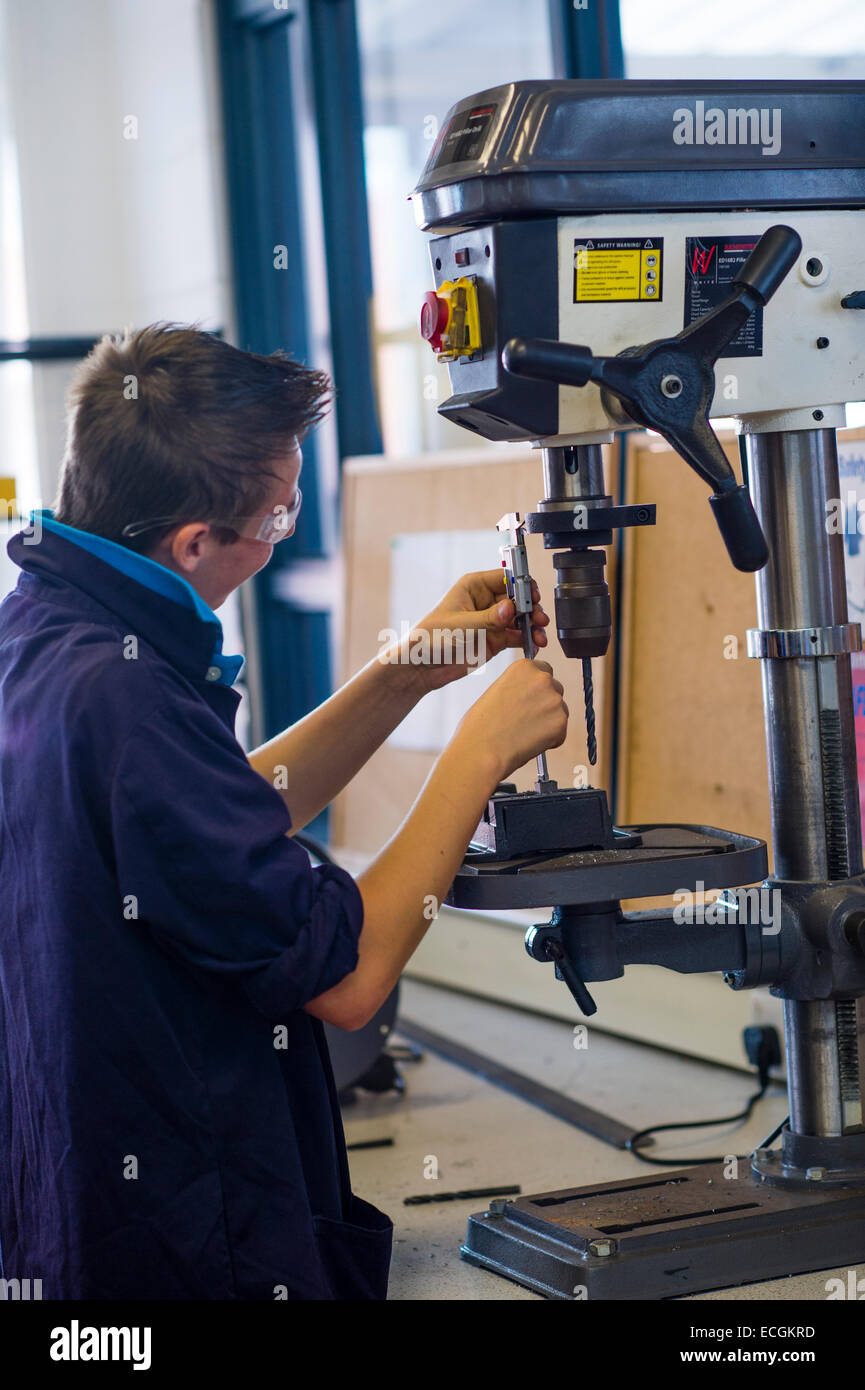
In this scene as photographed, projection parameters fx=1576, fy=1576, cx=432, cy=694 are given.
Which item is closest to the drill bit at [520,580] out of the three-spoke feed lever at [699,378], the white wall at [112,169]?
the three-spoke feed lever at [699,378]

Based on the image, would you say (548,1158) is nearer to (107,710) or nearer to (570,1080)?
(570,1080)

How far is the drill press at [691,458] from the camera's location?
1233mm

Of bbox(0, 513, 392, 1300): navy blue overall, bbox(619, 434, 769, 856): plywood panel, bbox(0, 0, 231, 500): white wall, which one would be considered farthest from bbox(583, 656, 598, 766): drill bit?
bbox(0, 0, 231, 500): white wall

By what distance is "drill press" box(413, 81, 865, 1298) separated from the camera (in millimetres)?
1233

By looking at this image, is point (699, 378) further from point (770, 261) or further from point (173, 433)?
point (173, 433)

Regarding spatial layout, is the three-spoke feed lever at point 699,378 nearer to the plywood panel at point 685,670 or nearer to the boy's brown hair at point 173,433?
the boy's brown hair at point 173,433

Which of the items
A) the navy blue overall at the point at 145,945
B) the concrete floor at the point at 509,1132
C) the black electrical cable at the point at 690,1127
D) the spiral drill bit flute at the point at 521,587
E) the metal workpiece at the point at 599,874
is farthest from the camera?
the black electrical cable at the point at 690,1127

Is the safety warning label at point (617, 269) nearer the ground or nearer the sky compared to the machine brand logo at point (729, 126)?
nearer the ground

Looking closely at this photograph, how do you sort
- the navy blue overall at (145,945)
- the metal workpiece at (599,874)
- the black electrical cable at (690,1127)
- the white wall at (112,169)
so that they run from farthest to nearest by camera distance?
the white wall at (112,169) < the black electrical cable at (690,1127) < the metal workpiece at (599,874) < the navy blue overall at (145,945)

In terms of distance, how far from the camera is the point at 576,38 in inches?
85.0

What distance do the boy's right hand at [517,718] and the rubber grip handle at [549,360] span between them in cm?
24

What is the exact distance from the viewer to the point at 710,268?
4.20 ft

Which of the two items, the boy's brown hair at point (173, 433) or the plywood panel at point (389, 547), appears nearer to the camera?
the boy's brown hair at point (173, 433)

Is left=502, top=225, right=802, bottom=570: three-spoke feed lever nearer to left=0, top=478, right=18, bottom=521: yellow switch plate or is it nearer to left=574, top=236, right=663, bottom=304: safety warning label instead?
left=574, top=236, right=663, bottom=304: safety warning label
